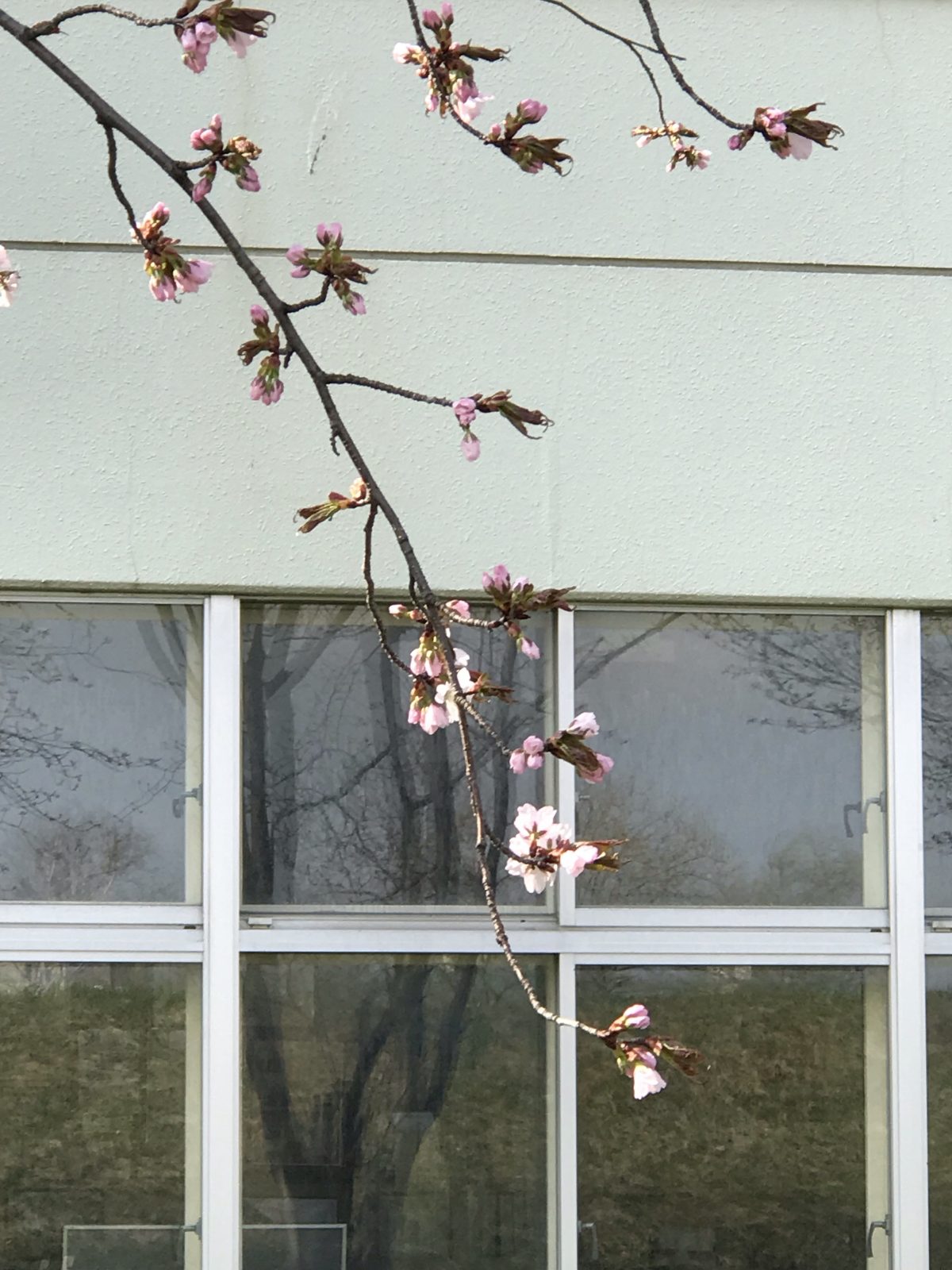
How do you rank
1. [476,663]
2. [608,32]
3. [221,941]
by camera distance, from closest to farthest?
[608,32], [221,941], [476,663]

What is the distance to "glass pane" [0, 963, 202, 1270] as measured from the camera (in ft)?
9.62

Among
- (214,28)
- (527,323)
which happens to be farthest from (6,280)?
(527,323)

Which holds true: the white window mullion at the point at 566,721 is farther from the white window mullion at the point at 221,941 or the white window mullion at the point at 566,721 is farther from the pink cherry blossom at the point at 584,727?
the pink cherry blossom at the point at 584,727

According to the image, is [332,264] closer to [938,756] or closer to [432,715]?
[432,715]

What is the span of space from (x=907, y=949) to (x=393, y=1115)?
3.18ft

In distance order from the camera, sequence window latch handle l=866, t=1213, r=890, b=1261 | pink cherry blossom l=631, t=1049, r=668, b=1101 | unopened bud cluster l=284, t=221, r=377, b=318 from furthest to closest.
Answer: window latch handle l=866, t=1213, r=890, b=1261 → unopened bud cluster l=284, t=221, r=377, b=318 → pink cherry blossom l=631, t=1049, r=668, b=1101

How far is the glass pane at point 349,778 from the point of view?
3.00m

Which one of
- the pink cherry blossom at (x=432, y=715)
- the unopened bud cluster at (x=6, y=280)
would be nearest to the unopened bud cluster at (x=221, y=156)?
the unopened bud cluster at (x=6, y=280)

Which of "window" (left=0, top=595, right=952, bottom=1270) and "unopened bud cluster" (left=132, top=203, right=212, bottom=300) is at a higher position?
"unopened bud cluster" (left=132, top=203, right=212, bottom=300)

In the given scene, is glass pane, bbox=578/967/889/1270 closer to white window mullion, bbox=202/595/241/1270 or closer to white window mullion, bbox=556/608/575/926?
white window mullion, bbox=556/608/575/926

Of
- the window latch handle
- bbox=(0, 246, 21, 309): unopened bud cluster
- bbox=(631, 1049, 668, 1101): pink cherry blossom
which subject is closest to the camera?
bbox=(631, 1049, 668, 1101): pink cherry blossom

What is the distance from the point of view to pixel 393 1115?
296 cm

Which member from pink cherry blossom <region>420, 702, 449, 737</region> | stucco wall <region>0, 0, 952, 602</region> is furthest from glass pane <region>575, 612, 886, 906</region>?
pink cherry blossom <region>420, 702, 449, 737</region>

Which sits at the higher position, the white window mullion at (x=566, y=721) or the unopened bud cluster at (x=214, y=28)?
the unopened bud cluster at (x=214, y=28)
